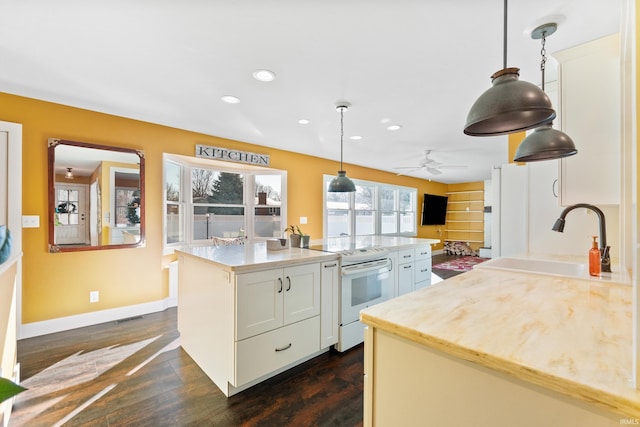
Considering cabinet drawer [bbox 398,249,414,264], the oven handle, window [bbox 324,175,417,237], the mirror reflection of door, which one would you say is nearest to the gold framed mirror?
the mirror reflection of door

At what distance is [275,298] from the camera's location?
6.81 ft

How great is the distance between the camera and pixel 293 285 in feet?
7.16

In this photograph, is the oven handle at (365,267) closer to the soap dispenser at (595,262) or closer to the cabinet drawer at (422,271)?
the cabinet drawer at (422,271)

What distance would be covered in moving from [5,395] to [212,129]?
12.6 feet

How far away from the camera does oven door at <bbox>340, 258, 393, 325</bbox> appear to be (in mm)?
2571

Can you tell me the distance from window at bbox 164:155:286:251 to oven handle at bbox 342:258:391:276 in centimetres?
240

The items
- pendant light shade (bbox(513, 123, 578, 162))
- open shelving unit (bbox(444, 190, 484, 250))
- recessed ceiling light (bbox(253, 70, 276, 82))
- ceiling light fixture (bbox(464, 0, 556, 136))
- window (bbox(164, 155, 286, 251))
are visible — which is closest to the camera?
ceiling light fixture (bbox(464, 0, 556, 136))

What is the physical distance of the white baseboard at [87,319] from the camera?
2814 mm

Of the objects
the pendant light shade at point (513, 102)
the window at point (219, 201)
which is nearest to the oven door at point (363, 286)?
the pendant light shade at point (513, 102)

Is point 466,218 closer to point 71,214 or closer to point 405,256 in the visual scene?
point 405,256

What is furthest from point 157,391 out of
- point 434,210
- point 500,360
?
point 434,210

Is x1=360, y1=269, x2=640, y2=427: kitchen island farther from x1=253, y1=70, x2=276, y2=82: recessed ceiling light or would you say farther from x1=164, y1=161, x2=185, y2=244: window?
x1=164, y1=161, x2=185, y2=244: window

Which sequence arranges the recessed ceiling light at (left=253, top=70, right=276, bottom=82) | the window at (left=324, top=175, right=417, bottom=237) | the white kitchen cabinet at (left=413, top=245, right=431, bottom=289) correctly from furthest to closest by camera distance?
the window at (left=324, top=175, right=417, bottom=237), the white kitchen cabinet at (left=413, top=245, right=431, bottom=289), the recessed ceiling light at (left=253, top=70, right=276, bottom=82)

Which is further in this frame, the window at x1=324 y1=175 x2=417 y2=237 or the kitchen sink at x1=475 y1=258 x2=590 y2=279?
the window at x1=324 y1=175 x2=417 y2=237
